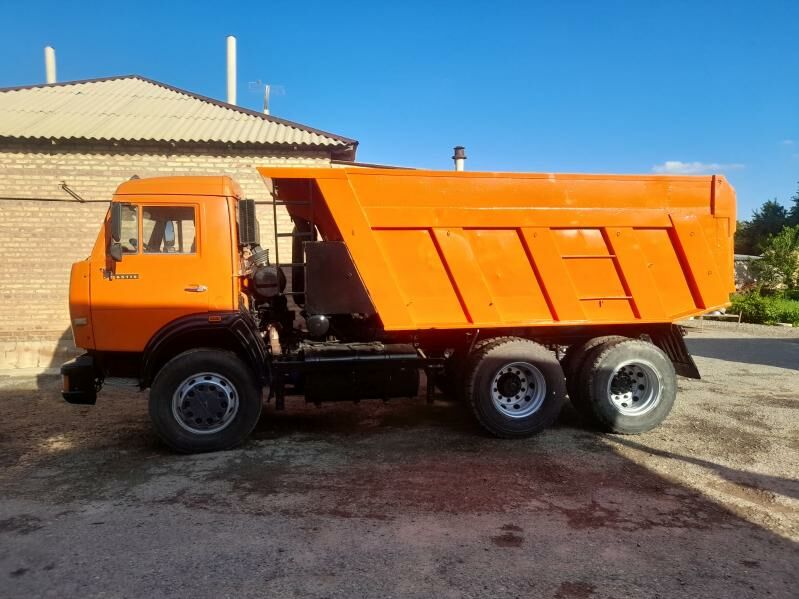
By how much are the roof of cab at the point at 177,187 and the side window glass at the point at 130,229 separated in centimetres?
19

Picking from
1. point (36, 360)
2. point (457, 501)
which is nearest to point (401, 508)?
point (457, 501)

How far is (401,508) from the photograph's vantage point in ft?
13.5

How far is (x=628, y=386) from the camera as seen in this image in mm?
6094

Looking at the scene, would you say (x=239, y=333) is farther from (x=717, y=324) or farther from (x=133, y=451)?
(x=717, y=324)

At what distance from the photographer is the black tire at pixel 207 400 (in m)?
5.24

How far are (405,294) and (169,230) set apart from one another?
2.36 meters

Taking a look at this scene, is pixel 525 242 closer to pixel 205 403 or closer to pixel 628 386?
pixel 628 386

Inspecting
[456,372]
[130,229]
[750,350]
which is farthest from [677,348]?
[750,350]

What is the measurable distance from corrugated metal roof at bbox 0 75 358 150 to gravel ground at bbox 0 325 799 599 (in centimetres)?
586

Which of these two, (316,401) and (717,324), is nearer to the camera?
(316,401)

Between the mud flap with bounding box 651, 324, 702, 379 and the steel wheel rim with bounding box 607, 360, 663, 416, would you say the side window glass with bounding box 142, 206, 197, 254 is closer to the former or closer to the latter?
the steel wheel rim with bounding box 607, 360, 663, 416

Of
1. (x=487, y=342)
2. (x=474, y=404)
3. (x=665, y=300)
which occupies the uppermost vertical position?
(x=665, y=300)

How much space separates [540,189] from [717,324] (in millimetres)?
13841

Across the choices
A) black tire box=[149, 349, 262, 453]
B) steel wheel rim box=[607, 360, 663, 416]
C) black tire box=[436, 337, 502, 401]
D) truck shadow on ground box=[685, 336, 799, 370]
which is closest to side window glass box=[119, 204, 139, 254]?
black tire box=[149, 349, 262, 453]
